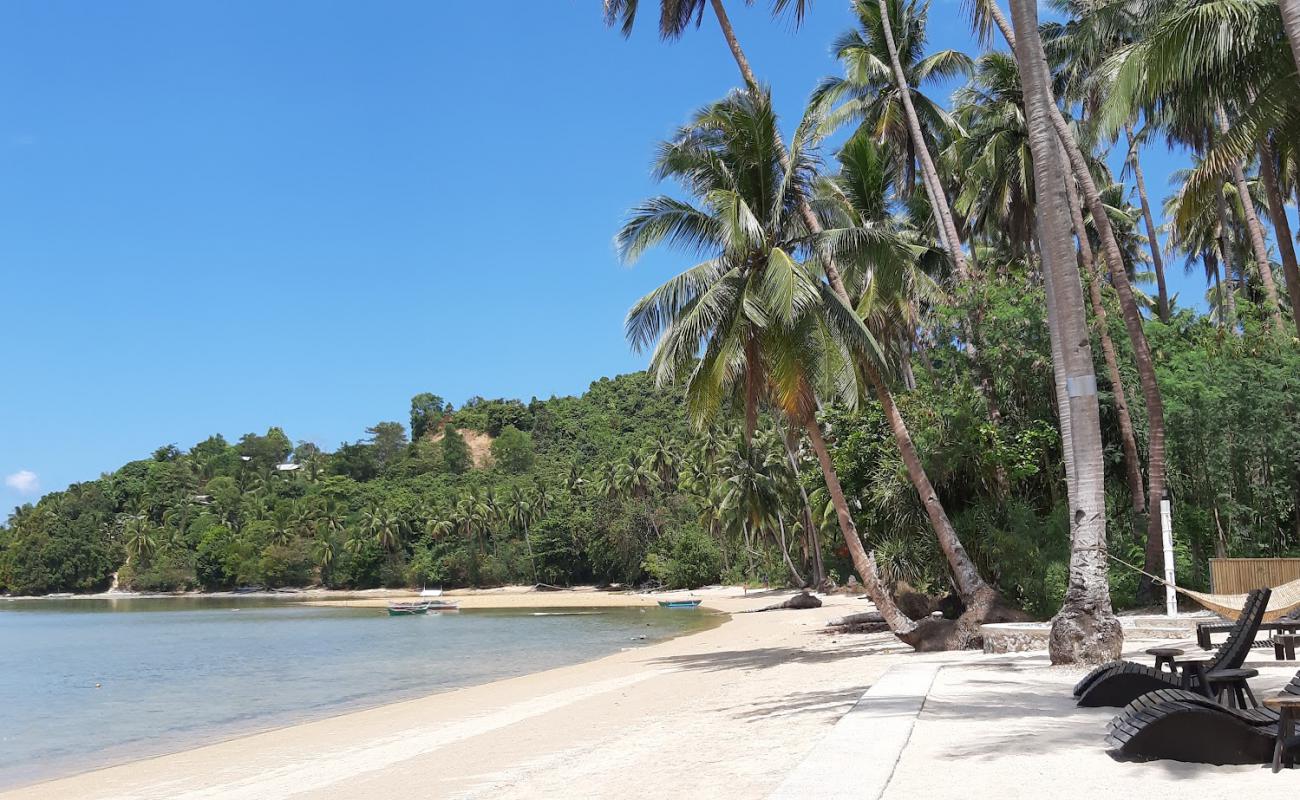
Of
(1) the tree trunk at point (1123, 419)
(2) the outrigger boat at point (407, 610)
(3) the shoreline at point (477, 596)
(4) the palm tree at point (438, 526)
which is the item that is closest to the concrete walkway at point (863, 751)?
(1) the tree trunk at point (1123, 419)

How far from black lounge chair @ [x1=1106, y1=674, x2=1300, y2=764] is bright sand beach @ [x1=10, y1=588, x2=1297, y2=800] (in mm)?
103

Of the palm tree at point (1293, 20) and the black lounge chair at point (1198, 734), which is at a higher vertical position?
the palm tree at point (1293, 20)

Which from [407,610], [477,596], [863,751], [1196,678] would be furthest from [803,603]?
[477,596]

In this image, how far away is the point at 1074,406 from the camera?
10.7 m

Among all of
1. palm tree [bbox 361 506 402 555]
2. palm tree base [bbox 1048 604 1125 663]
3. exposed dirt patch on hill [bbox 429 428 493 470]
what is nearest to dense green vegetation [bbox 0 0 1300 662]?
palm tree base [bbox 1048 604 1125 663]

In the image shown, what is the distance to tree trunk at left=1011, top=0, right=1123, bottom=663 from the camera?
10516 mm

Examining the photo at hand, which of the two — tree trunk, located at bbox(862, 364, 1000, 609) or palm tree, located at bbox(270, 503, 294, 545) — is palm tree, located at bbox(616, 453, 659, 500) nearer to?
palm tree, located at bbox(270, 503, 294, 545)

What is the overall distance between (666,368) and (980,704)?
9.56m

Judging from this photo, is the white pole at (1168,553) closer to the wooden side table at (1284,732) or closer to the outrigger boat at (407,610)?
the wooden side table at (1284,732)

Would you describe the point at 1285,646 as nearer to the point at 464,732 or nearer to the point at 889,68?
the point at 464,732

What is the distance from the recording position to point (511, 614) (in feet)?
188

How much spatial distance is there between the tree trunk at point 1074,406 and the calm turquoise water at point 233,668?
46.3 feet

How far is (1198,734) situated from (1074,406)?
581cm

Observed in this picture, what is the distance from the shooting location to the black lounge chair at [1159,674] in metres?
6.73
